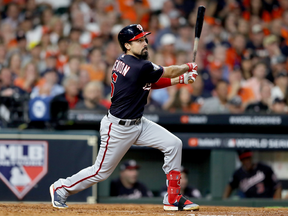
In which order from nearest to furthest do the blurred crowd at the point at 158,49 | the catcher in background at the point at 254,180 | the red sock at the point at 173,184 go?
1. the red sock at the point at 173,184
2. the catcher in background at the point at 254,180
3. the blurred crowd at the point at 158,49

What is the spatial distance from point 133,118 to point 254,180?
247cm

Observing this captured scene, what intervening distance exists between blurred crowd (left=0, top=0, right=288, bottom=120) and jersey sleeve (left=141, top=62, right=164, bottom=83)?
224 cm

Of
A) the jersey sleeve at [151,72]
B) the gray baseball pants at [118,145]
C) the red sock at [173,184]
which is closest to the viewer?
the jersey sleeve at [151,72]

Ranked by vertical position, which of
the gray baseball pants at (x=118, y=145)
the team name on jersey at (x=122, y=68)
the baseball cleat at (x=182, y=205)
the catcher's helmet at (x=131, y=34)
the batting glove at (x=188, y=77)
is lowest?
the baseball cleat at (x=182, y=205)

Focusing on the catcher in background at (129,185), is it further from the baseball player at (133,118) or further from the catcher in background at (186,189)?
the baseball player at (133,118)

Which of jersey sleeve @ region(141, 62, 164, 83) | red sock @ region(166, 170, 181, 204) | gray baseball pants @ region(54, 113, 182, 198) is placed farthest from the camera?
red sock @ region(166, 170, 181, 204)

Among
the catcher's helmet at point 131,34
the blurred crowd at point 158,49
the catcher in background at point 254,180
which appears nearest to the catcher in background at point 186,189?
the catcher in background at point 254,180

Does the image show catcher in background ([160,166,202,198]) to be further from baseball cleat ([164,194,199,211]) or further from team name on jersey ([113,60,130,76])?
team name on jersey ([113,60,130,76])

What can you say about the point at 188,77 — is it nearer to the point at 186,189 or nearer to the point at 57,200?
the point at 57,200

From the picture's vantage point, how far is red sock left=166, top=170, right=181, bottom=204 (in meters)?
4.02

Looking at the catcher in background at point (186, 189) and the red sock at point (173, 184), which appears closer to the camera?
the red sock at point (173, 184)

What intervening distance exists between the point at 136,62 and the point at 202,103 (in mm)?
3079

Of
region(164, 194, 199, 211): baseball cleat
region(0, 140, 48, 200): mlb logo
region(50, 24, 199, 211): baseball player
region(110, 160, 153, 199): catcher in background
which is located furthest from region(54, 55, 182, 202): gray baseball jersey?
region(110, 160, 153, 199): catcher in background

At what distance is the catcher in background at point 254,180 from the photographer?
563 cm
